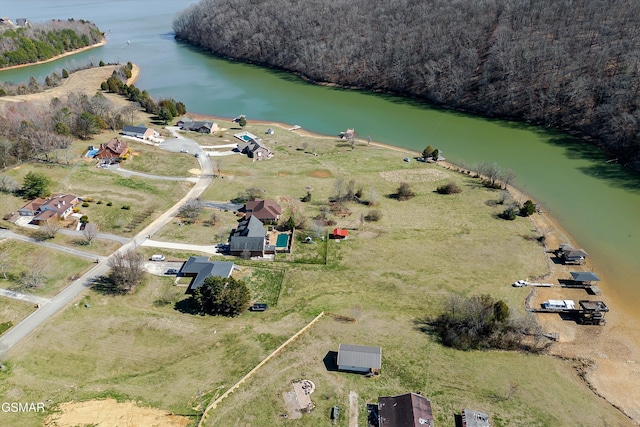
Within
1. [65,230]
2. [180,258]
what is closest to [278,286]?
[180,258]

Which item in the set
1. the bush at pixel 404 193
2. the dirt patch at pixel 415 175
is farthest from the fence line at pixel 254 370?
the dirt patch at pixel 415 175

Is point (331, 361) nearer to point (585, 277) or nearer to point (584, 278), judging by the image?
point (584, 278)

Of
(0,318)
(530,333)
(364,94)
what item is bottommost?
(0,318)

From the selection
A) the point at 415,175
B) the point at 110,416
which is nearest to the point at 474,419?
the point at 110,416

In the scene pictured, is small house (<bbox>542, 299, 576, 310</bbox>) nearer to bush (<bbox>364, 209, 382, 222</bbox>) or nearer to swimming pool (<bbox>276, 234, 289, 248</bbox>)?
bush (<bbox>364, 209, 382, 222</bbox>)

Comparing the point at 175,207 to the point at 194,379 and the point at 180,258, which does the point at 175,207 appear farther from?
the point at 194,379

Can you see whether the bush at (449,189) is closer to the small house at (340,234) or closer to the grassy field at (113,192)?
the small house at (340,234)
